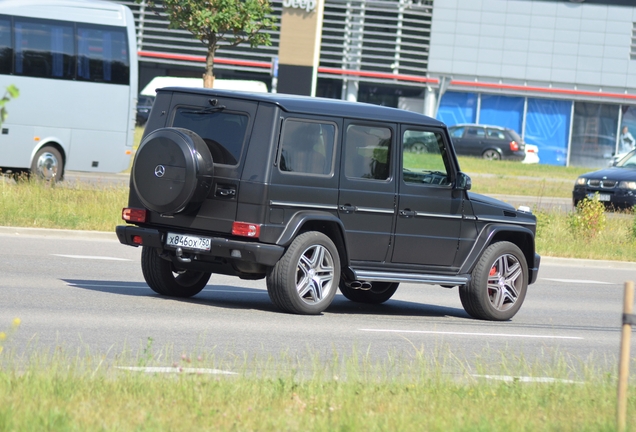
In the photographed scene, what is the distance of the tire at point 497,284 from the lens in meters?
11.4

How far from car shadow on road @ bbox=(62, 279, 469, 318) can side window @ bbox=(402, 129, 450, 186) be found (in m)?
Answer: 1.44

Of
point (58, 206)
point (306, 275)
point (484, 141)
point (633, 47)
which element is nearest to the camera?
point (306, 275)

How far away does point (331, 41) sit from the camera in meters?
57.1

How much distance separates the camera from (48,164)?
2273 cm

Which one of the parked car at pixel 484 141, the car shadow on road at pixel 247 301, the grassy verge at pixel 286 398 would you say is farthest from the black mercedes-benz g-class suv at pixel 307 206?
the parked car at pixel 484 141

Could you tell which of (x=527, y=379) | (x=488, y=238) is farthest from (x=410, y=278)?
(x=527, y=379)

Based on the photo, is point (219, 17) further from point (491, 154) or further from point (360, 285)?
point (491, 154)

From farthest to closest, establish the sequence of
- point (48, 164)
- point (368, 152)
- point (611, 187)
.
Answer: point (611, 187)
point (48, 164)
point (368, 152)

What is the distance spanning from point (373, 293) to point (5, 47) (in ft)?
42.2

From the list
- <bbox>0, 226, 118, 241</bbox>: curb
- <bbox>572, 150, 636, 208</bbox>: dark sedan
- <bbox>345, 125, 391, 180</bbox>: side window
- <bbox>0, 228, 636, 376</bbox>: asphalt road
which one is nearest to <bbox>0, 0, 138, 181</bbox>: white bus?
<bbox>0, 226, 118, 241</bbox>: curb

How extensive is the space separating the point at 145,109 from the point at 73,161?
30230 mm

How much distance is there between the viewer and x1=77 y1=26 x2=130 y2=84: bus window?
2345 centimetres

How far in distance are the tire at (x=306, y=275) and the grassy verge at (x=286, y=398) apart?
2.39 metres

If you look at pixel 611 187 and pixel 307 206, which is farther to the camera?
pixel 611 187
